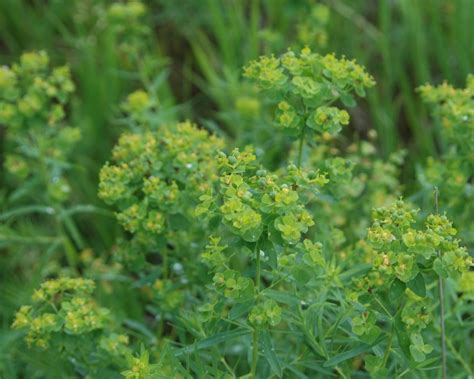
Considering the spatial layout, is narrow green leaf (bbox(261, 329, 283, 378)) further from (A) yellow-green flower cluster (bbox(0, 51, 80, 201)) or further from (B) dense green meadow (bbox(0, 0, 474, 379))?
(A) yellow-green flower cluster (bbox(0, 51, 80, 201))

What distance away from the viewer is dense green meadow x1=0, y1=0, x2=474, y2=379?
1850 mm

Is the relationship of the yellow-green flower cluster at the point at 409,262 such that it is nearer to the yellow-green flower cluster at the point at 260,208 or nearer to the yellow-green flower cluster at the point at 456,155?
the yellow-green flower cluster at the point at 260,208

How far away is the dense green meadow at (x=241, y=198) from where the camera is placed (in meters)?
1.85

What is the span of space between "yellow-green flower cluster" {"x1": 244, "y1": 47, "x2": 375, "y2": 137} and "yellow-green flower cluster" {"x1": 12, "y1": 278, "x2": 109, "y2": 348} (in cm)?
68

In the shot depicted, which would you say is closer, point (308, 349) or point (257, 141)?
point (308, 349)

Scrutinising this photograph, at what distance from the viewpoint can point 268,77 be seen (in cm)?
214

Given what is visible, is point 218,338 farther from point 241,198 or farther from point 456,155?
point 456,155

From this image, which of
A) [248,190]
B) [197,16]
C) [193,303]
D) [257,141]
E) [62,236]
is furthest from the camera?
[197,16]

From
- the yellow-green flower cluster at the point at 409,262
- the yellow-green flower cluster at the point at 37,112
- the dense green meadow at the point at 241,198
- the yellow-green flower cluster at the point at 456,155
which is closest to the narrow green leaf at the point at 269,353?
the dense green meadow at the point at 241,198

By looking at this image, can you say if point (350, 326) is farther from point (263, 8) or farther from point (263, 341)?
point (263, 8)

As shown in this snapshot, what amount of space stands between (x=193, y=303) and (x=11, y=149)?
1588mm

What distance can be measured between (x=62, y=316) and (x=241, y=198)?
2.16ft

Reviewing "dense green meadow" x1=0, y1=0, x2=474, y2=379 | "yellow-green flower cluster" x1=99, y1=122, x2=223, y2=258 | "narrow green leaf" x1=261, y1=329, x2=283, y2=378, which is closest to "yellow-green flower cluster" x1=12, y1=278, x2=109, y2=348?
"dense green meadow" x1=0, y1=0, x2=474, y2=379

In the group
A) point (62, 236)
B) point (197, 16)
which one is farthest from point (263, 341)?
point (197, 16)
